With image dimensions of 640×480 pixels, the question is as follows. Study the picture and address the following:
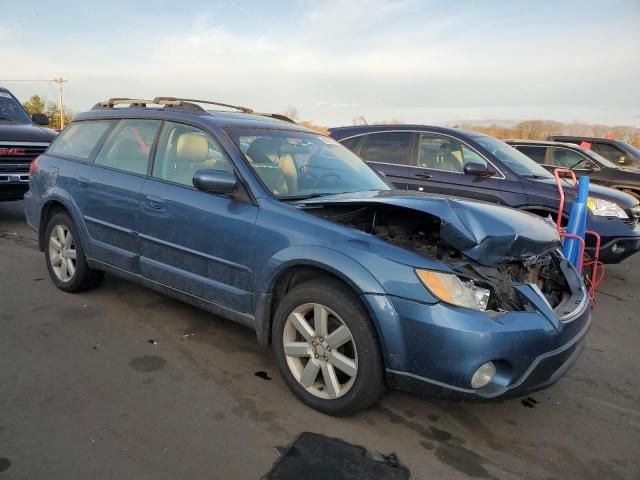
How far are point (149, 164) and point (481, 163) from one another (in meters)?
4.02

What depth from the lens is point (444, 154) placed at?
21.7 ft

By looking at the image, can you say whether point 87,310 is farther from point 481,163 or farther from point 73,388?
point 481,163

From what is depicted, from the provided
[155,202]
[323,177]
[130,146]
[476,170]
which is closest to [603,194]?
[476,170]

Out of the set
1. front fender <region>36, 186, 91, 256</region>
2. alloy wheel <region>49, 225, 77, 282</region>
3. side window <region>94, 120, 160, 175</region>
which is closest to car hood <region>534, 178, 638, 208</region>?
side window <region>94, 120, 160, 175</region>

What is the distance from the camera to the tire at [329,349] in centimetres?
264

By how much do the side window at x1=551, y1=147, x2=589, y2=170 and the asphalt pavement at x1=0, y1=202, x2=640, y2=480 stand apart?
237 inches

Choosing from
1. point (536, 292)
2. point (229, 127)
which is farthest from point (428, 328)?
point (229, 127)

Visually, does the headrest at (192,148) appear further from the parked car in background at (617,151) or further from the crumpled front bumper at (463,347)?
the parked car in background at (617,151)

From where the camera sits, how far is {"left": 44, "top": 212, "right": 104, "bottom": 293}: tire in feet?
14.6

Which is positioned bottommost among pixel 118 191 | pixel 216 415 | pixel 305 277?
pixel 216 415

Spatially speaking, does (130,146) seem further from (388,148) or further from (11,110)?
(11,110)

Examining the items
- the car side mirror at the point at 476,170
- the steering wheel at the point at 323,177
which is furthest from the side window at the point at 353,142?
the steering wheel at the point at 323,177

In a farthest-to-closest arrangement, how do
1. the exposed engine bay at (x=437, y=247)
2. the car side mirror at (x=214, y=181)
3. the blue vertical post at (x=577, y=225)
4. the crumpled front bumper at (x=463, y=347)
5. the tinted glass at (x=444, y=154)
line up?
the tinted glass at (x=444, y=154) → the blue vertical post at (x=577, y=225) → the car side mirror at (x=214, y=181) → the exposed engine bay at (x=437, y=247) → the crumpled front bumper at (x=463, y=347)

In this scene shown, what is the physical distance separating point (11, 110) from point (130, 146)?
6003mm
